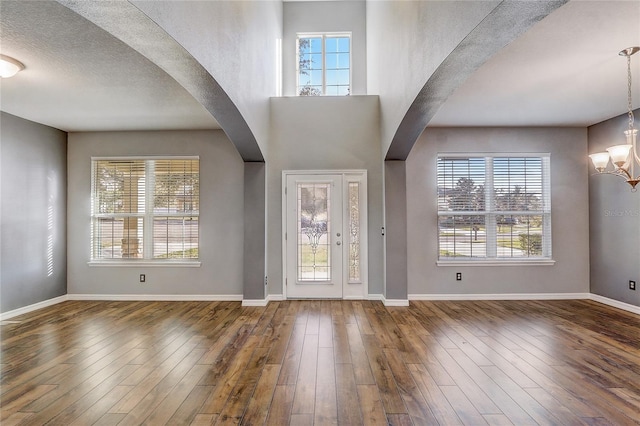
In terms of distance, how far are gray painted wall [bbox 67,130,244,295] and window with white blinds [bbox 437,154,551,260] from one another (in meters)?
3.43

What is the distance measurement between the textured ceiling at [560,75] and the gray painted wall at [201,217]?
3.53 meters

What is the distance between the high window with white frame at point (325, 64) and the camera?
5770 millimetres

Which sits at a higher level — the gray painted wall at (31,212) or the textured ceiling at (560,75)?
the textured ceiling at (560,75)

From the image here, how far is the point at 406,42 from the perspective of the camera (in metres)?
3.25

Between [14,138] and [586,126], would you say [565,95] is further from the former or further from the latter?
[14,138]

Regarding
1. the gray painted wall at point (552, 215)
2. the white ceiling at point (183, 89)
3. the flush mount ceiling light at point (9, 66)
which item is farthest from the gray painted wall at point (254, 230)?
the flush mount ceiling light at point (9, 66)

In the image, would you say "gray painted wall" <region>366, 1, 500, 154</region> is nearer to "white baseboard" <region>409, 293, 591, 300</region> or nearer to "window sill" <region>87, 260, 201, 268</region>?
"white baseboard" <region>409, 293, 591, 300</region>

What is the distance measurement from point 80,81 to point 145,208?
2.32 metres

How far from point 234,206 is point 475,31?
4191mm

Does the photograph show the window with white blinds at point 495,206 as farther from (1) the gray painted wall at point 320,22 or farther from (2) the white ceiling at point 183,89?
(1) the gray painted wall at point 320,22

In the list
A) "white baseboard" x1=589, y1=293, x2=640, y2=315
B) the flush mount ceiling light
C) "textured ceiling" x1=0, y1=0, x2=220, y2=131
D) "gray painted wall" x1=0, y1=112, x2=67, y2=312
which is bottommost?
"white baseboard" x1=589, y1=293, x2=640, y2=315

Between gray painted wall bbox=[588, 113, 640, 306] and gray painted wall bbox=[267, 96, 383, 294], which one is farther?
gray painted wall bbox=[267, 96, 383, 294]

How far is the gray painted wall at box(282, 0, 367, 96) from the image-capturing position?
5727 mm

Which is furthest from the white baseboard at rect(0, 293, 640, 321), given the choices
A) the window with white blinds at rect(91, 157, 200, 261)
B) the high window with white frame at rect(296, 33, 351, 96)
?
the high window with white frame at rect(296, 33, 351, 96)
